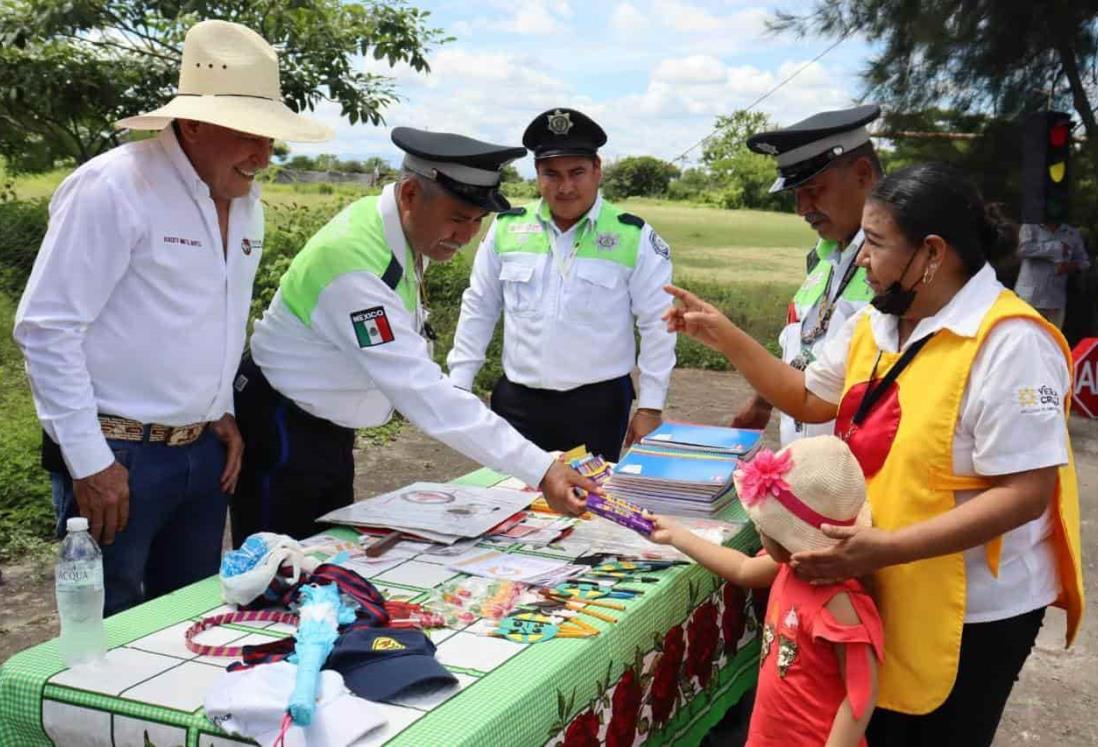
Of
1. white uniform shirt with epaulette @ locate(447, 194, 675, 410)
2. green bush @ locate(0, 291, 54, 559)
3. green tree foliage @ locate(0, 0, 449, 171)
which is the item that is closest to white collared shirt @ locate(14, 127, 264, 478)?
white uniform shirt with epaulette @ locate(447, 194, 675, 410)

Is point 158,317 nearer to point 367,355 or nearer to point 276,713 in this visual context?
point 367,355

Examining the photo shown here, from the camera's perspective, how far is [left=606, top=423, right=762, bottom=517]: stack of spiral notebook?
261cm

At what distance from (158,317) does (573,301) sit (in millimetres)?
1618

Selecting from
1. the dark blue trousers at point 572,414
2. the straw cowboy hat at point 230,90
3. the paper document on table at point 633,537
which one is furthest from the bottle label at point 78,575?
the dark blue trousers at point 572,414

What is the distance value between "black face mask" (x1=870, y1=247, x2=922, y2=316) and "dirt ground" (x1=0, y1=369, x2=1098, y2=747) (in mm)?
1955

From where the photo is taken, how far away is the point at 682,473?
266cm

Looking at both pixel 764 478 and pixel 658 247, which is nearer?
pixel 764 478

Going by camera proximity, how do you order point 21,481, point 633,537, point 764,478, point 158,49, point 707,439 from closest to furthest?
point 764,478 < point 633,537 < point 707,439 < point 21,481 < point 158,49

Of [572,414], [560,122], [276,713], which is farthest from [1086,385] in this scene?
[276,713]

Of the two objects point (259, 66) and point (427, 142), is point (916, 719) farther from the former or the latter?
point (259, 66)

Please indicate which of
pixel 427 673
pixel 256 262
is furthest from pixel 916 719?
pixel 256 262

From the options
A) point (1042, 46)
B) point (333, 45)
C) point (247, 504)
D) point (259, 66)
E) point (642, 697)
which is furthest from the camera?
point (1042, 46)

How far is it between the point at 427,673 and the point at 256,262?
131 centimetres

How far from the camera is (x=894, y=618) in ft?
5.92
